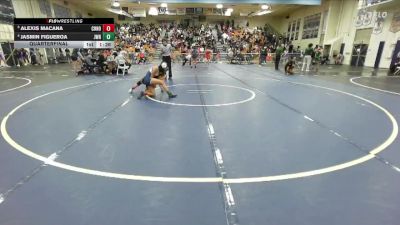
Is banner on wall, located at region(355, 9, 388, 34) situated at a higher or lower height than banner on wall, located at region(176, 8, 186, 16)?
lower

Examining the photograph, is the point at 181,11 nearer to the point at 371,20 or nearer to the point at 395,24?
the point at 371,20

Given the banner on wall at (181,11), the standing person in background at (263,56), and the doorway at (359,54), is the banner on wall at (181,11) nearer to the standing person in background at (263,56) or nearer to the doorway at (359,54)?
the standing person in background at (263,56)

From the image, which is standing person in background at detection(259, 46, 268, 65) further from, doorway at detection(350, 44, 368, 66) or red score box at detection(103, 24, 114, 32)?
red score box at detection(103, 24, 114, 32)

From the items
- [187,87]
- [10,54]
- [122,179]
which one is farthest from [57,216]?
[10,54]

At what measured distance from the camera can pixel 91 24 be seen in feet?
39.9

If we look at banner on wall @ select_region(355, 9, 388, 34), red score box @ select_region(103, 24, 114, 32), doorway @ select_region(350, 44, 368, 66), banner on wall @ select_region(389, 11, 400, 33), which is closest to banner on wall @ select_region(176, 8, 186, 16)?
banner on wall @ select_region(355, 9, 388, 34)

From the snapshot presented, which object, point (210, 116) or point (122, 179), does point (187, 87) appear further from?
point (122, 179)

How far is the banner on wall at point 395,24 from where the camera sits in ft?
56.5

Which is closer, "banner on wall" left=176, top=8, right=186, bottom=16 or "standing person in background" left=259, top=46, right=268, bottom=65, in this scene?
"standing person in background" left=259, top=46, right=268, bottom=65
